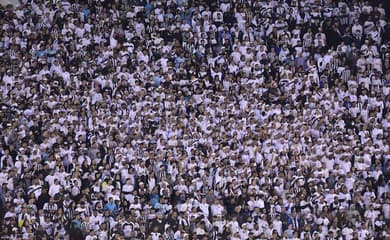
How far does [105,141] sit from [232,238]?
3.95 meters

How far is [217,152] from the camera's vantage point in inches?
1097

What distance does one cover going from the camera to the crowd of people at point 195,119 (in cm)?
2647

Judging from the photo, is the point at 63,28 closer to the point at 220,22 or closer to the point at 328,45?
the point at 220,22

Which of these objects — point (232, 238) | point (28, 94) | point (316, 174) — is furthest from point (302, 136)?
point (28, 94)

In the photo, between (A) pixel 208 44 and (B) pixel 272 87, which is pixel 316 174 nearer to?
(B) pixel 272 87

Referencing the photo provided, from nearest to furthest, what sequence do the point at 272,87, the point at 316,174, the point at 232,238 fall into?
the point at 232,238 < the point at 316,174 < the point at 272,87

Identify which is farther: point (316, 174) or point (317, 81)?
point (317, 81)

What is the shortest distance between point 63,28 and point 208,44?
363 cm

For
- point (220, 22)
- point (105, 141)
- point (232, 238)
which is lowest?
point (232, 238)

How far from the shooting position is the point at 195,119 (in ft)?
93.6

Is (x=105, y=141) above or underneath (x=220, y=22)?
underneath

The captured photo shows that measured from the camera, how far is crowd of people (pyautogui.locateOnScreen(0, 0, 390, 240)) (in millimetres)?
26469

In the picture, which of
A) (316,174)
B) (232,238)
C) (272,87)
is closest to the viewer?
(232,238)

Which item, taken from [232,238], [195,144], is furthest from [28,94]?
[232,238]
